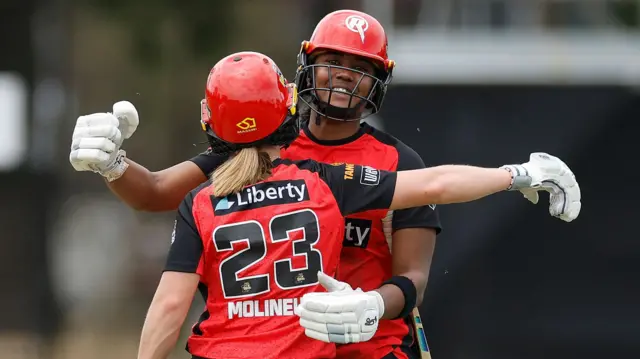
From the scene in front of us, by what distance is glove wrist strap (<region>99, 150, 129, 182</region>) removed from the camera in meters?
4.06

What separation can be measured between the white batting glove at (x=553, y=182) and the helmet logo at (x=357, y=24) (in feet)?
2.80

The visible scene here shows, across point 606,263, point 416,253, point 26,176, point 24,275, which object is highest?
point 416,253

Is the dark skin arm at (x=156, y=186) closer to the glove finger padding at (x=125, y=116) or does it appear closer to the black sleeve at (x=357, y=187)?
the glove finger padding at (x=125, y=116)

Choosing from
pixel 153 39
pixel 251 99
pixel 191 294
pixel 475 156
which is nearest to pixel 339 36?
pixel 251 99

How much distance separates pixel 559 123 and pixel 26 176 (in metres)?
5.31

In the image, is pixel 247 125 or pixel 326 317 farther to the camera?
pixel 247 125

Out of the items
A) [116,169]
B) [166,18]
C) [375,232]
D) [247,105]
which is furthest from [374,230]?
[166,18]

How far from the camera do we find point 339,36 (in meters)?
4.15

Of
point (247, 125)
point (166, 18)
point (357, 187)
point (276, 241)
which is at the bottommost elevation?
point (166, 18)

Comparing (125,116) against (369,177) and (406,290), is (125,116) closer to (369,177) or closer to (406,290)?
(369,177)

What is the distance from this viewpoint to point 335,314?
3.18 meters

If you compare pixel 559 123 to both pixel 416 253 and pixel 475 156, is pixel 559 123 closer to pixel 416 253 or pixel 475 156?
pixel 475 156

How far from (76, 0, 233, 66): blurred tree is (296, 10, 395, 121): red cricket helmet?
746cm

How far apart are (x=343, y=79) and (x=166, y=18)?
7973 millimetres
